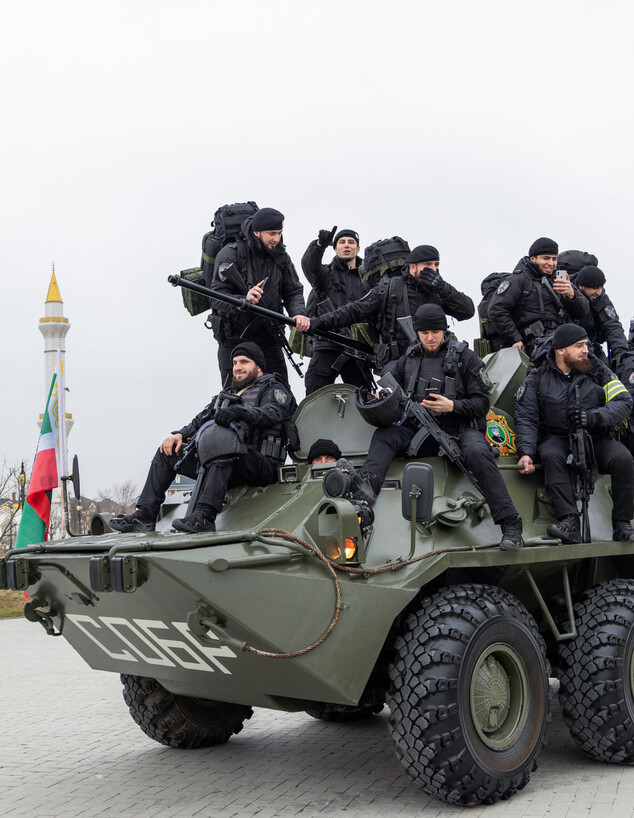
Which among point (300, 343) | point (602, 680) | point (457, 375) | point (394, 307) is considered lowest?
point (602, 680)

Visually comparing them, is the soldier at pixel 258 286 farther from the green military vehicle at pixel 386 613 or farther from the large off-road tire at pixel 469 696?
the large off-road tire at pixel 469 696

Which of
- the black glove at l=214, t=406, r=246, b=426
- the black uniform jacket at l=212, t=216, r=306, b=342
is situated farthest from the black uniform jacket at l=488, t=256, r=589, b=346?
the black glove at l=214, t=406, r=246, b=426

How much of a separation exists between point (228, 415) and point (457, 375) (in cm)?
138

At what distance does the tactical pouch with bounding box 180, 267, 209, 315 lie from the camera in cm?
814

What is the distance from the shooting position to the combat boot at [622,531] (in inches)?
264

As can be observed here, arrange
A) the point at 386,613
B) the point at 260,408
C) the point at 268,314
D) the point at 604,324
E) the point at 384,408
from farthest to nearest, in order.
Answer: the point at 604,324 < the point at 268,314 < the point at 260,408 < the point at 384,408 < the point at 386,613

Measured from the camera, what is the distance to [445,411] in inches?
248

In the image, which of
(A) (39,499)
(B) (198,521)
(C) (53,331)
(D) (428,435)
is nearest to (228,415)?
(B) (198,521)

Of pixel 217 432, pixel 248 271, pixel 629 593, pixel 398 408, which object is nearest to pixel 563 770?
pixel 629 593

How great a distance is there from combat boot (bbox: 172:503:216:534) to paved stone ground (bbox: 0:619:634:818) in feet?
4.68

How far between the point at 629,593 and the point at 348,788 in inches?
79.8

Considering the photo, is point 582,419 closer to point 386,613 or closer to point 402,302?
point 402,302

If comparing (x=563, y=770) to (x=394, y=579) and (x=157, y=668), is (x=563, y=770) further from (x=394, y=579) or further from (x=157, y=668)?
(x=157, y=668)

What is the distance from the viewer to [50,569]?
5754 mm
